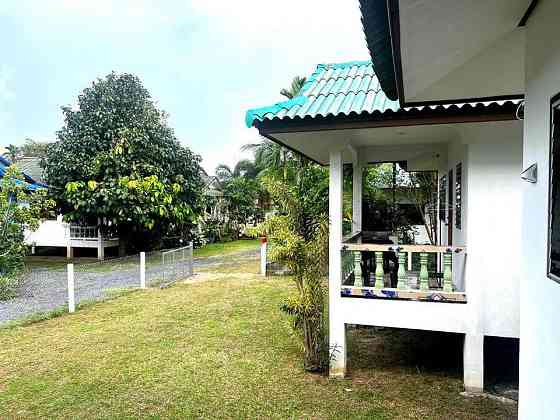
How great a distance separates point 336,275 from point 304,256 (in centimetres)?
42

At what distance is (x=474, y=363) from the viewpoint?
4242 mm

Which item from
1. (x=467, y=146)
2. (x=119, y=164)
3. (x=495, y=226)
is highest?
(x=119, y=164)

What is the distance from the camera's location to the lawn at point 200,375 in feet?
12.8

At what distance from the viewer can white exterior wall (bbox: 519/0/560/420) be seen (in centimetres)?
184

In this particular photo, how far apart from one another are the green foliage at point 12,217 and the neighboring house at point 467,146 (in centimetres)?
721

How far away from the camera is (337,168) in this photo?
4.71 meters

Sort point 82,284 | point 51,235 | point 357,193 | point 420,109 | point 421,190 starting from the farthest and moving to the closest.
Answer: point 51,235 → point 421,190 → point 82,284 → point 357,193 → point 420,109

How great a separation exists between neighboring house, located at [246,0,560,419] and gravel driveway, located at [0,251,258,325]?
5.71m

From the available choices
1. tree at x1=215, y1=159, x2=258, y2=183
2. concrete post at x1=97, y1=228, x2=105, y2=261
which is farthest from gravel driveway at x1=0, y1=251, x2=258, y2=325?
tree at x1=215, y1=159, x2=258, y2=183

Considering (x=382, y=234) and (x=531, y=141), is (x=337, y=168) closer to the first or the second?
(x=531, y=141)

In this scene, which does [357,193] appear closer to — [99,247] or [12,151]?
[99,247]

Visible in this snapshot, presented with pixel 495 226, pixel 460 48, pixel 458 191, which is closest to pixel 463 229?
pixel 495 226

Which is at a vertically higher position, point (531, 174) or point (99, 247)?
point (531, 174)

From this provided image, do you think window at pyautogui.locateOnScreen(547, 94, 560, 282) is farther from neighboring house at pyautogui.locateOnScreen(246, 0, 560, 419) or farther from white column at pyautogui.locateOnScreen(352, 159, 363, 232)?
white column at pyautogui.locateOnScreen(352, 159, 363, 232)
